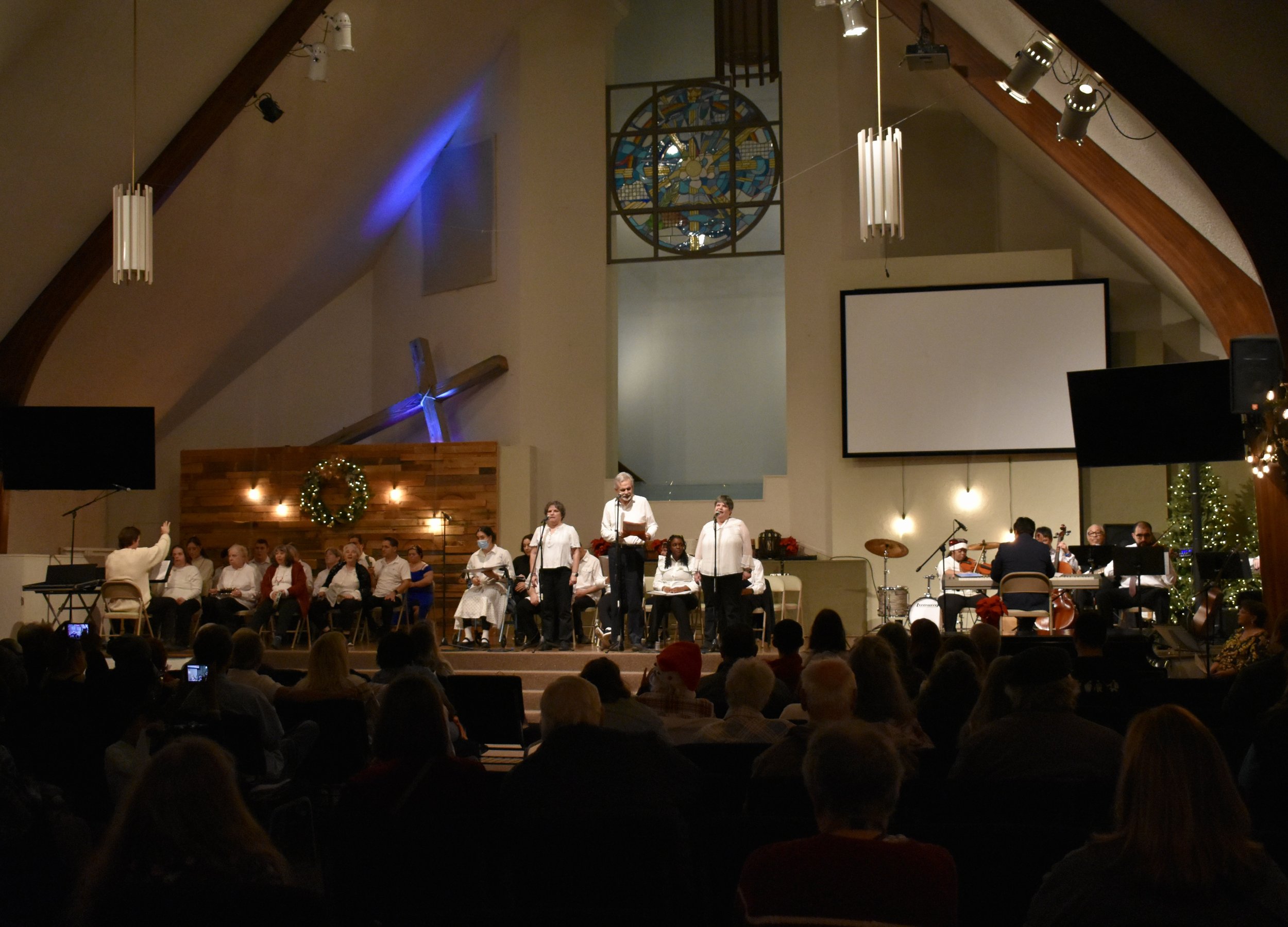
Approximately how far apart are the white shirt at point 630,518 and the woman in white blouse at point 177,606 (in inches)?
157

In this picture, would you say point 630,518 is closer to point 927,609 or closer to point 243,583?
point 927,609

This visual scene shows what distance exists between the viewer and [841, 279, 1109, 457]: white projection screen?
12758 mm

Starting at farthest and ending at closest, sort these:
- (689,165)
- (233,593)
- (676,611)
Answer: (689,165), (233,593), (676,611)

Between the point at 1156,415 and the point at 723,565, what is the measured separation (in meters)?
3.40

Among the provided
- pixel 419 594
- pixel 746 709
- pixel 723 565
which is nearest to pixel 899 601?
pixel 723 565

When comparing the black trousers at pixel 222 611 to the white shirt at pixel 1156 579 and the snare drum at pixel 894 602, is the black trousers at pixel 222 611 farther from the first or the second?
the white shirt at pixel 1156 579

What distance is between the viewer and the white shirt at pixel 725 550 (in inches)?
377

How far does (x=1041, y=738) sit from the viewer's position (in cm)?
315

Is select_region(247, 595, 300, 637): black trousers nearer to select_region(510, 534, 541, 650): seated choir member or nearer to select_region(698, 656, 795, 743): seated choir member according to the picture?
select_region(510, 534, 541, 650): seated choir member

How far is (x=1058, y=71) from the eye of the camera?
8500 mm

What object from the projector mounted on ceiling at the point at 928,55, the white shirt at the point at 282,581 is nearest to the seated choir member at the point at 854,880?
the projector mounted on ceiling at the point at 928,55

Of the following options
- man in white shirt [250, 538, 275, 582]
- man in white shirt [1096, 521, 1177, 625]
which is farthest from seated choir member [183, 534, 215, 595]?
man in white shirt [1096, 521, 1177, 625]

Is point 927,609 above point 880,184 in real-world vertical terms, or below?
below

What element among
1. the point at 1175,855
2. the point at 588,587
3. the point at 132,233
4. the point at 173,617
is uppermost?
the point at 132,233
